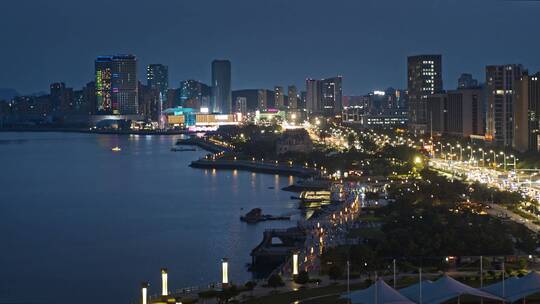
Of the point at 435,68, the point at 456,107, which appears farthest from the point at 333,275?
the point at 435,68

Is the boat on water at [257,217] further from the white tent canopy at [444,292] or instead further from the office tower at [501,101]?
the office tower at [501,101]

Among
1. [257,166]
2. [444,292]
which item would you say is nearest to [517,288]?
[444,292]

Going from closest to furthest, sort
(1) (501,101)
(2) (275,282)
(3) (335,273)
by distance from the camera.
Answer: (2) (275,282), (3) (335,273), (1) (501,101)

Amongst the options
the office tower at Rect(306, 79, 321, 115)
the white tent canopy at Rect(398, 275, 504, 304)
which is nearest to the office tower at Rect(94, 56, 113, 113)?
the office tower at Rect(306, 79, 321, 115)

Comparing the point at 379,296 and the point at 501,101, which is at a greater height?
the point at 501,101

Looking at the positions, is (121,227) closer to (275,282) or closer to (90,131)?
(275,282)

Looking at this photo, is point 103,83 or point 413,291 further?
point 103,83

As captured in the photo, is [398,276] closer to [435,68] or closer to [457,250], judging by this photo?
[457,250]

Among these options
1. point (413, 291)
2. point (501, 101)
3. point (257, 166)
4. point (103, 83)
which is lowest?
point (413, 291)
